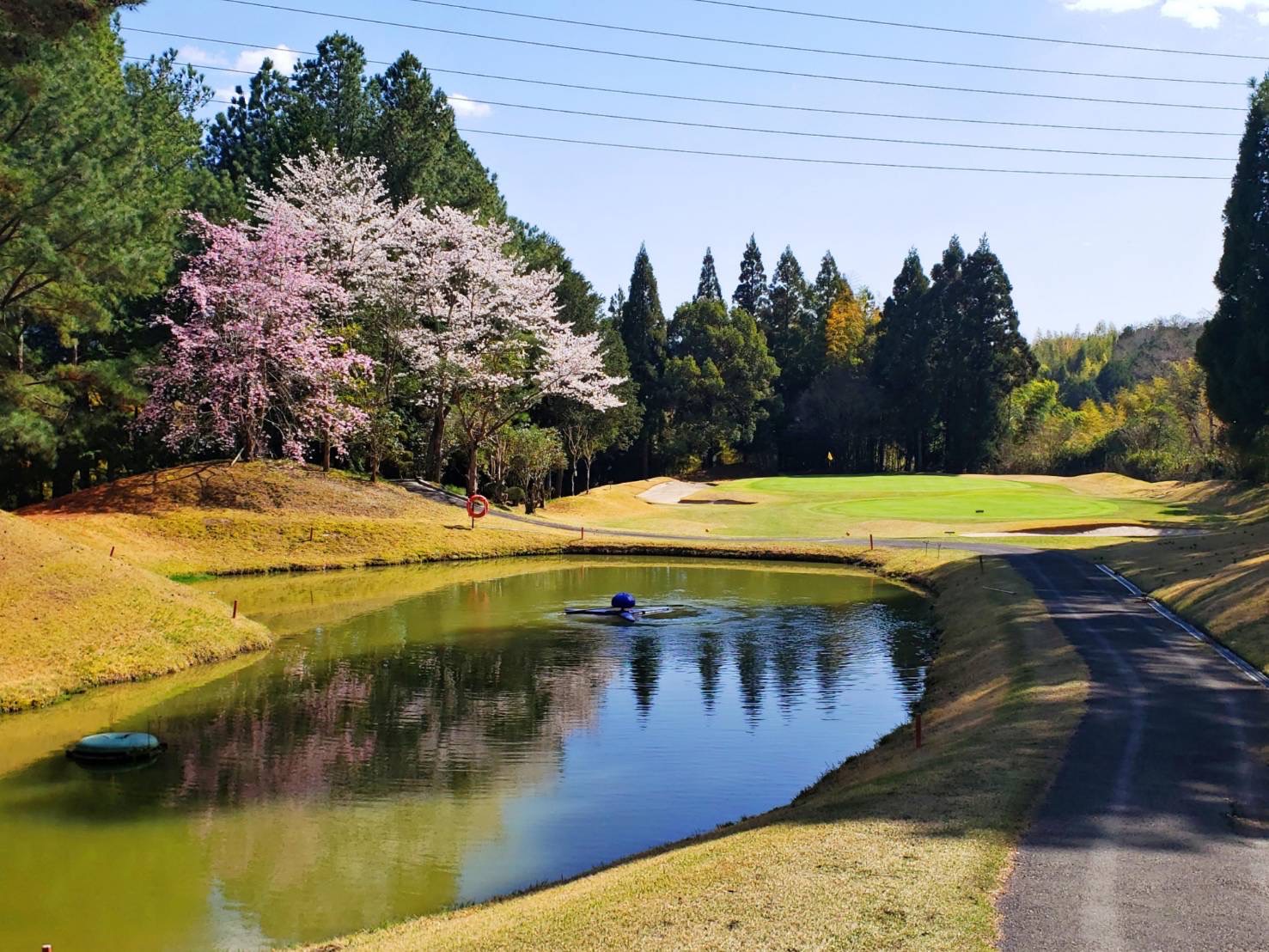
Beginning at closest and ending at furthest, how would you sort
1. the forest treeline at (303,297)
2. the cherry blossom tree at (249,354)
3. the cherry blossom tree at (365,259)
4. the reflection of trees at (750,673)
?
the reflection of trees at (750,673)
the forest treeline at (303,297)
the cherry blossom tree at (249,354)
the cherry blossom tree at (365,259)

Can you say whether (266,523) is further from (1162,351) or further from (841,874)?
(1162,351)

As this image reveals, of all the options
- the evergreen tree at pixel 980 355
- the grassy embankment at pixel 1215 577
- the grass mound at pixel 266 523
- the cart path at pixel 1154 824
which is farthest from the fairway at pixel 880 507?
the cart path at pixel 1154 824

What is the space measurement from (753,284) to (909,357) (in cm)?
2002

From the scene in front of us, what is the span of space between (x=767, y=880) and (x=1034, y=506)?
53586 millimetres

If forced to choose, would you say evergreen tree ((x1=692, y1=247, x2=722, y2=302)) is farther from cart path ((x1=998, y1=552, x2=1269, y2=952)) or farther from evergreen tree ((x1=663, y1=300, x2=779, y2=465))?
cart path ((x1=998, y1=552, x2=1269, y2=952))

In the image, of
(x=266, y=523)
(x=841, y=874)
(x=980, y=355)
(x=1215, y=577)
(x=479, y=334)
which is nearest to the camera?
(x=841, y=874)

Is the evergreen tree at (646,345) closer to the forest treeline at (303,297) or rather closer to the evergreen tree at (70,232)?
the forest treeline at (303,297)

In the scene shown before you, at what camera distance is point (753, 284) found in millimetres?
107500

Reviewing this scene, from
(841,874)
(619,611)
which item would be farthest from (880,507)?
(841,874)

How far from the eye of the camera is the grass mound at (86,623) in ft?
77.1

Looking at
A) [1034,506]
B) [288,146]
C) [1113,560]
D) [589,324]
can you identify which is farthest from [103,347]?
[1034,506]

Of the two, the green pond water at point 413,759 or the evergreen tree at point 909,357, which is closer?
the green pond water at point 413,759

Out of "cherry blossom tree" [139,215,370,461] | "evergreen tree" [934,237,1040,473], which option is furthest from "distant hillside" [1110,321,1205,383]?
"cherry blossom tree" [139,215,370,461]

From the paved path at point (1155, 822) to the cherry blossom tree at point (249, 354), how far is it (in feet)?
115
